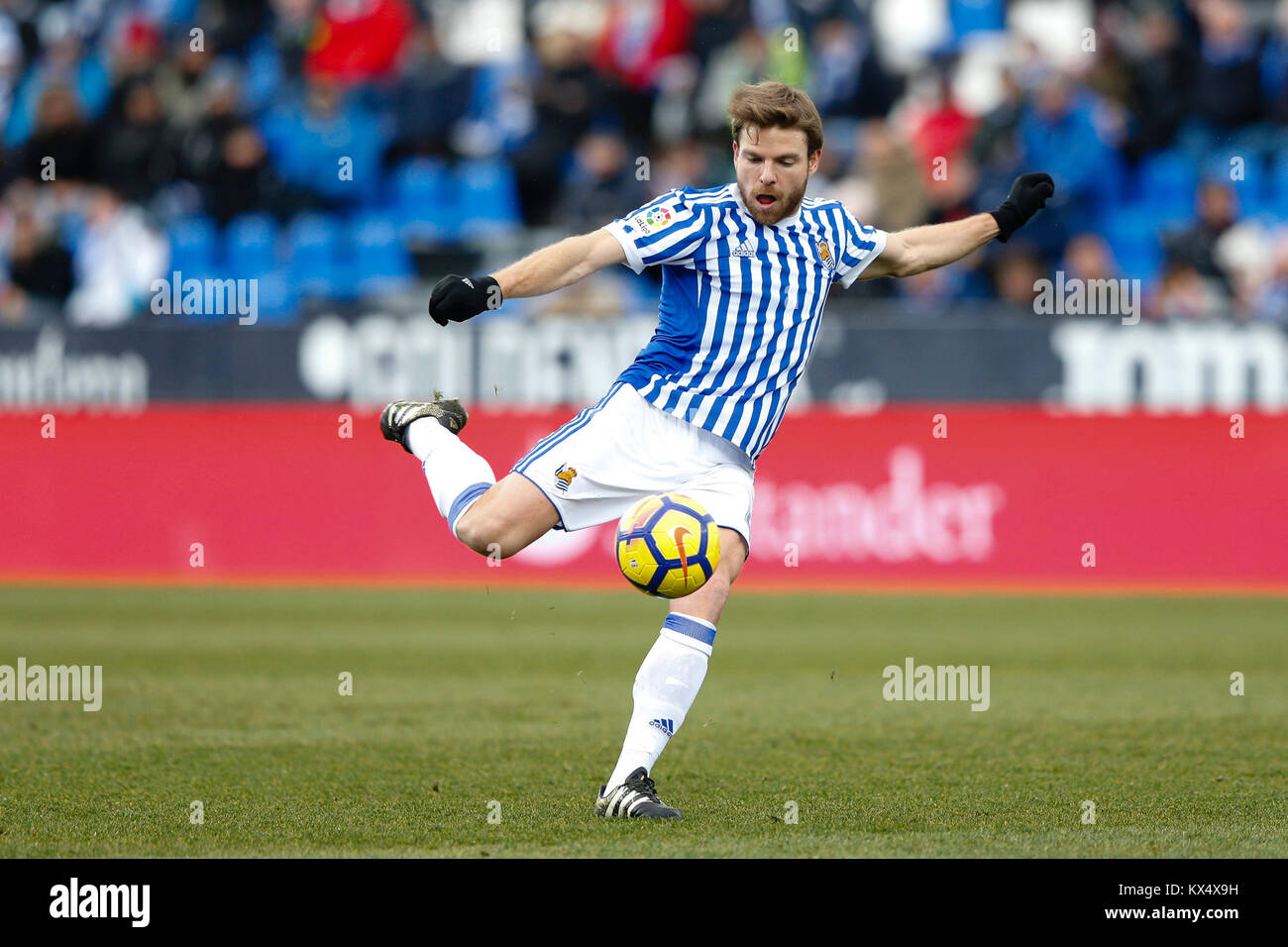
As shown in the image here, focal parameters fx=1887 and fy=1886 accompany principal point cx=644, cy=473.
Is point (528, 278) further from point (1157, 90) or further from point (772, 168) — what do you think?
point (1157, 90)

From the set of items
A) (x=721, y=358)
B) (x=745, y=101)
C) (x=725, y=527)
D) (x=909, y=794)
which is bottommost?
(x=909, y=794)

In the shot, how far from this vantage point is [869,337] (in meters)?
15.8

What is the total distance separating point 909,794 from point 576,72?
13587mm

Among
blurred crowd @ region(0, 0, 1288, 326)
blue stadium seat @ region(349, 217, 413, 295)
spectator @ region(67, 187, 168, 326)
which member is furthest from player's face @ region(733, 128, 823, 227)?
spectator @ region(67, 187, 168, 326)

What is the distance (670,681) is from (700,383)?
114 cm

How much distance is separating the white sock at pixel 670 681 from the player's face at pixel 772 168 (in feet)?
5.24

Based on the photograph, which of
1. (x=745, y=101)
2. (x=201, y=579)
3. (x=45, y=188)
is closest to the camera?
(x=745, y=101)

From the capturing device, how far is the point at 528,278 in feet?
22.1

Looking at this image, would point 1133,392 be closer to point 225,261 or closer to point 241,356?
point 241,356

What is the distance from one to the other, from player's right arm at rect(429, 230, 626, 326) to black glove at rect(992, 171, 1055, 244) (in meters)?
1.89

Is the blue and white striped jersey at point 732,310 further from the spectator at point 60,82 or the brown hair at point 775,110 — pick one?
the spectator at point 60,82

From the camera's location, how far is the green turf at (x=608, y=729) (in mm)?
6496

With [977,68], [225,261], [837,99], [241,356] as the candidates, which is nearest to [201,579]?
Answer: [241,356]

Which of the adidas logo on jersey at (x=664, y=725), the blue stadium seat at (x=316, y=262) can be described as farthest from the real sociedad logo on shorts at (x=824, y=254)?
the blue stadium seat at (x=316, y=262)
